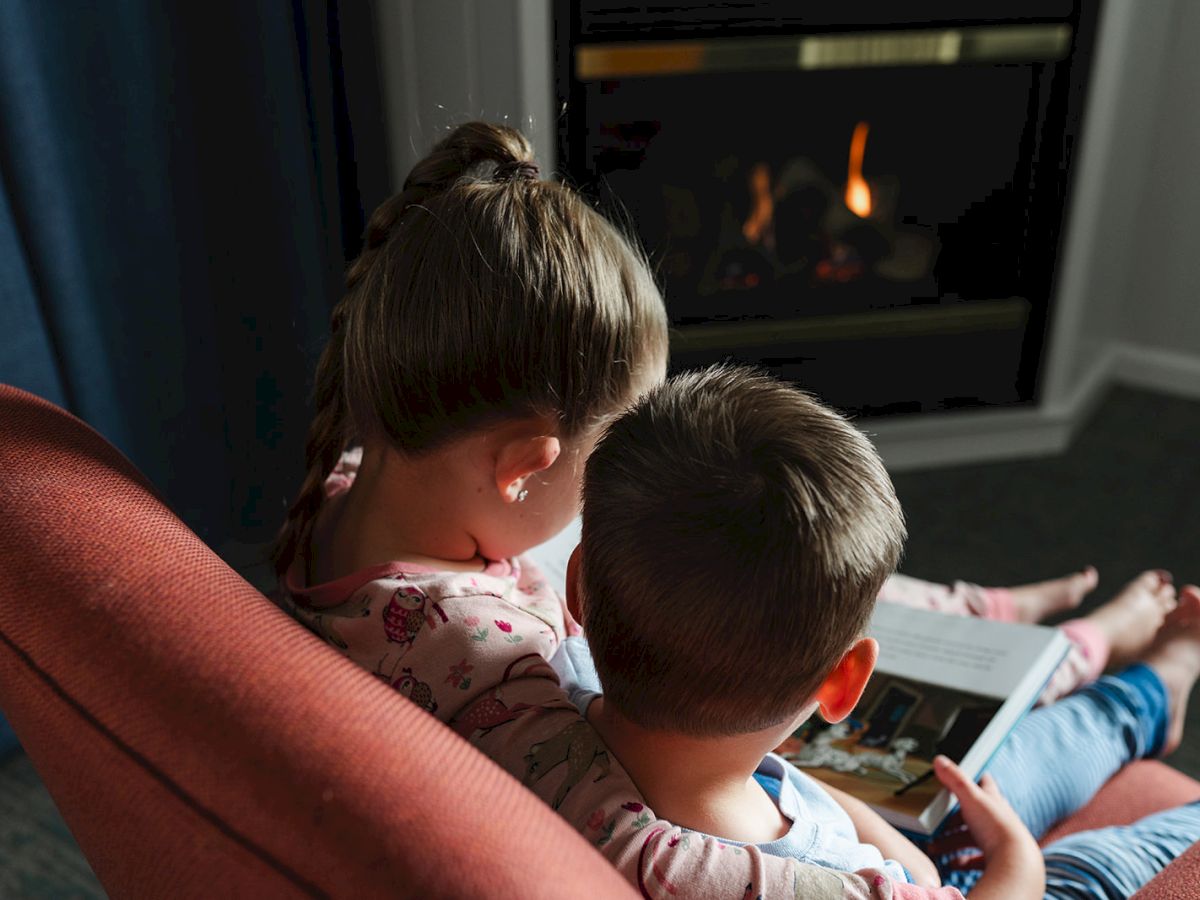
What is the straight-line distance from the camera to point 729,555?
615mm

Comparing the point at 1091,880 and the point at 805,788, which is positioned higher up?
the point at 805,788

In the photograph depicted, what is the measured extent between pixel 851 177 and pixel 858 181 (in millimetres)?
18

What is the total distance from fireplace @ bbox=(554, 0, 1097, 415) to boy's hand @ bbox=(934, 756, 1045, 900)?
1.12 metres

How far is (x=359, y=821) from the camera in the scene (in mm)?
468

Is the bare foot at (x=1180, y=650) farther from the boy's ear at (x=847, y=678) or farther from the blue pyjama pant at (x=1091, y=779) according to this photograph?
the boy's ear at (x=847, y=678)

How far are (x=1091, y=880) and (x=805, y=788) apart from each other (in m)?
0.30

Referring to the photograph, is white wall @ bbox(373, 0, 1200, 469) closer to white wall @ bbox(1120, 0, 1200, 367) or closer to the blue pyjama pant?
white wall @ bbox(1120, 0, 1200, 367)

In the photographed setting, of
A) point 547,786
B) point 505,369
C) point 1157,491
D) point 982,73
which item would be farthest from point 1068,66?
point 547,786

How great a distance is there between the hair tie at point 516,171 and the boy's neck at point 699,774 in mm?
409

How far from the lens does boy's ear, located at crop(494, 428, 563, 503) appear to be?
0.85 meters

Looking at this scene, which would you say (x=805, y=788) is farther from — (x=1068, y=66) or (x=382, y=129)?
(x=1068, y=66)

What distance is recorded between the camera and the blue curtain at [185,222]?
4.83ft

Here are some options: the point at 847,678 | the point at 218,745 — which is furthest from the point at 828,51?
the point at 218,745

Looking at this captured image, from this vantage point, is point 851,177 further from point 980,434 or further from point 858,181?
point 980,434
